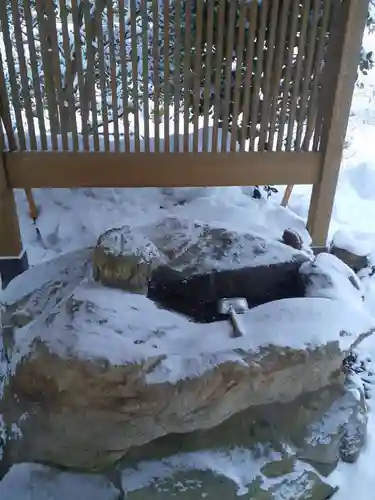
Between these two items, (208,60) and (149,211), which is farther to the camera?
(149,211)

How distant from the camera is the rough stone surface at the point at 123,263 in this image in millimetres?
1925

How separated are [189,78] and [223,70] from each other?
26 centimetres

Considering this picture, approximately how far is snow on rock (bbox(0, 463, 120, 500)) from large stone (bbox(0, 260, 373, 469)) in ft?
0.31

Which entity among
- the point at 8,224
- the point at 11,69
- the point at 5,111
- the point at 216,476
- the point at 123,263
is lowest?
the point at 216,476

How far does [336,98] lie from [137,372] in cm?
203

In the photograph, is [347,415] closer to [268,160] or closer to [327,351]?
[327,351]

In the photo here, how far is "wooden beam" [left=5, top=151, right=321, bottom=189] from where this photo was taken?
296 cm

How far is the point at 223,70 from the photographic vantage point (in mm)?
3055

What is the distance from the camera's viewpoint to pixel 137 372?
1640 mm

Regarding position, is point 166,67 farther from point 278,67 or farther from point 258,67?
point 278,67

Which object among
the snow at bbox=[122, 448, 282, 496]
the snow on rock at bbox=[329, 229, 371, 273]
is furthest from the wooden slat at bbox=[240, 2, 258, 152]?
the snow at bbox=[122, 448, 282, 496]

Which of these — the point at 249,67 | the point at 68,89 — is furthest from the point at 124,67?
the point at 249,67

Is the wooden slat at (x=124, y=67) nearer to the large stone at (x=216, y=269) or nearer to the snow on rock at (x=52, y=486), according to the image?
the large stone at (x=216, y=269)

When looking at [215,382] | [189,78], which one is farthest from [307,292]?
[189,78]
